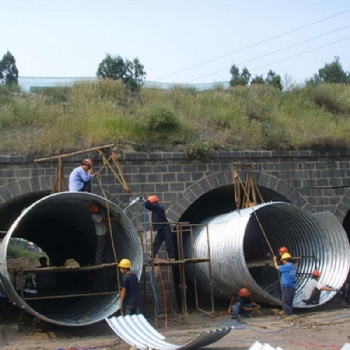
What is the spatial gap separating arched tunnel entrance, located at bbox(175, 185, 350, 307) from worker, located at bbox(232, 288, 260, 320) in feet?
0.53

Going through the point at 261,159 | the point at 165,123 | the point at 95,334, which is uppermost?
the point at 165,123

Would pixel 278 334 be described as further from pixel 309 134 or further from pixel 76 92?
pixel 76 92

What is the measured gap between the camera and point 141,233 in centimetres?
1304

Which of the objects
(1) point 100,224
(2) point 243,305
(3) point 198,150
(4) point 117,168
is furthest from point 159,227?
(3) point 198,150

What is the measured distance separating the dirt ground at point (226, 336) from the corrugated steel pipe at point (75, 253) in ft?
1.06

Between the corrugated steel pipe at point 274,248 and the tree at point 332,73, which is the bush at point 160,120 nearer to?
the corrugated steel pipe at point 274,248

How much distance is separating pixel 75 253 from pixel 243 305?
6.95 m

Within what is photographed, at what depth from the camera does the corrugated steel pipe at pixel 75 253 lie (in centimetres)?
1080

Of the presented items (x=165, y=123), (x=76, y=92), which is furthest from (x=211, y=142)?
(x=76, y=92)

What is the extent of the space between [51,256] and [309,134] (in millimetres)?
10432

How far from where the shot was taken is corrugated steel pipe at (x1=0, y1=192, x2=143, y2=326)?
1080cm

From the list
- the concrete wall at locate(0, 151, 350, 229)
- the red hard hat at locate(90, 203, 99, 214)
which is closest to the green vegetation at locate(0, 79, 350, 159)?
the concrete wall at locate(0, 151, 350, 229)

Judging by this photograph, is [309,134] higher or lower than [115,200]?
higher

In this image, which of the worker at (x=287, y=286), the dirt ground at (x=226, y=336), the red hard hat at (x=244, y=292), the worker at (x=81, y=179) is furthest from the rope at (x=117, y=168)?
the worker at (x=287, y=286)
